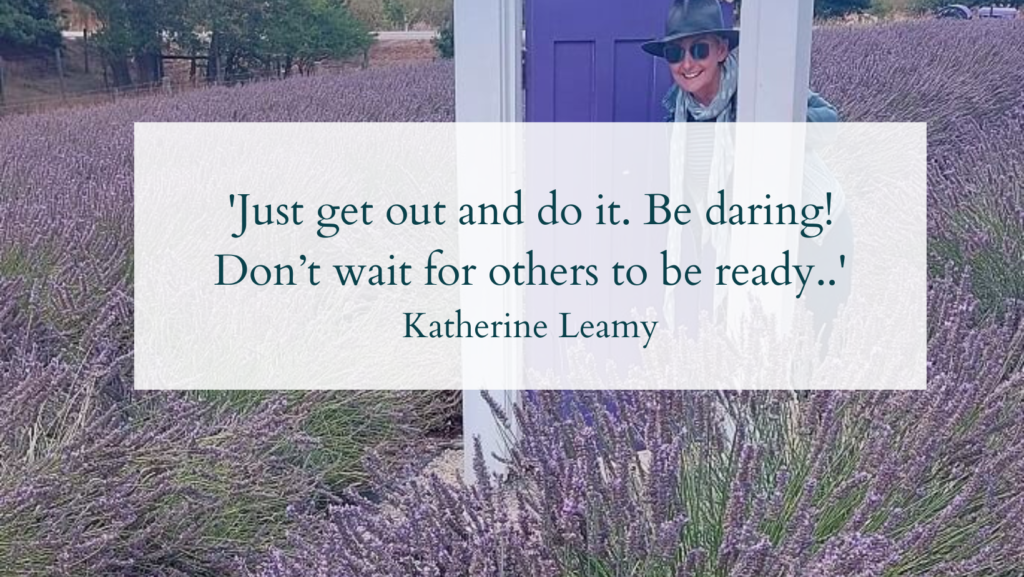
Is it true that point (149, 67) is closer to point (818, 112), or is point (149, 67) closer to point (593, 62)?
point (593, 62)

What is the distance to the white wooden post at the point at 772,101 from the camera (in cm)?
225

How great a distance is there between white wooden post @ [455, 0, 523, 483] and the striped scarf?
43 centimetres

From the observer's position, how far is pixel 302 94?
24.8 ft

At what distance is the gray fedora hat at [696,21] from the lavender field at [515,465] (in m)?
0.83

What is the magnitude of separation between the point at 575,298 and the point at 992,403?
148cm

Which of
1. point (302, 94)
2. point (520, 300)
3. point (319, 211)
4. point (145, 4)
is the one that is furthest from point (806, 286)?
point (145, 4)

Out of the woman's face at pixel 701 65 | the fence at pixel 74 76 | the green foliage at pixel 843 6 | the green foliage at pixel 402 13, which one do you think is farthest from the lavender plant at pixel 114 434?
the green foliage at pixel 843 6

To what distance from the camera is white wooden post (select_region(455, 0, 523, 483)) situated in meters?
2.46

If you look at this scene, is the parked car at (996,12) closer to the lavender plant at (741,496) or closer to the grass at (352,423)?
the grass at (352,423)

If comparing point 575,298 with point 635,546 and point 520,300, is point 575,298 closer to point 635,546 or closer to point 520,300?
point 520,300

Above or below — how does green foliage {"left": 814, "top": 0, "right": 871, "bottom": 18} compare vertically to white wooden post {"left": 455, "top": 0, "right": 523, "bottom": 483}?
above

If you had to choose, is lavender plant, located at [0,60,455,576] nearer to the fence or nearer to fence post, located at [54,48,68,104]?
the fence

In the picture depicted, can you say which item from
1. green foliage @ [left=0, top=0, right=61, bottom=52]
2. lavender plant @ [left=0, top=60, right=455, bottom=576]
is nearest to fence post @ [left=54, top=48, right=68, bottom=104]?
green foliage @ [left=0, top=0, right=61, bottom=52]

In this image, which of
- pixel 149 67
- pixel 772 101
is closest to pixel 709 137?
pixel 772 101
